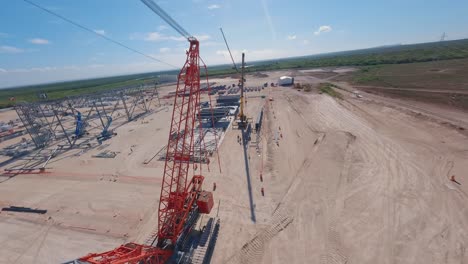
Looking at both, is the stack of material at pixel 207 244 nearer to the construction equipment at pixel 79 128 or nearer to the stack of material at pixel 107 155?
the stack of material at pixel 107 155

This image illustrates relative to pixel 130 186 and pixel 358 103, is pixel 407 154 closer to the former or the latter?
pixel 358 103

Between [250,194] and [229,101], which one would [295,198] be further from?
[229,101]

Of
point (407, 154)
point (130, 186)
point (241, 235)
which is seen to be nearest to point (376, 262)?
point (241, 235)

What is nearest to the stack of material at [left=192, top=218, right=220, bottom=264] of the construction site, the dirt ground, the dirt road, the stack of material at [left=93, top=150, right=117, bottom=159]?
the construction site

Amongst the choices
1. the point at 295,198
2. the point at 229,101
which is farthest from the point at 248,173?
the point at 229,101

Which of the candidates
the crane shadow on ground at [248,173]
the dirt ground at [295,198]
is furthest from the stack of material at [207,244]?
the crane shadow on ground at [248,173]

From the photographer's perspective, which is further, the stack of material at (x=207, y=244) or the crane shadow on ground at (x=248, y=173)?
the crane shadow on ground at (x=248, y=173)

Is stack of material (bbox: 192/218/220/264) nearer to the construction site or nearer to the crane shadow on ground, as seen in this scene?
the construction site
